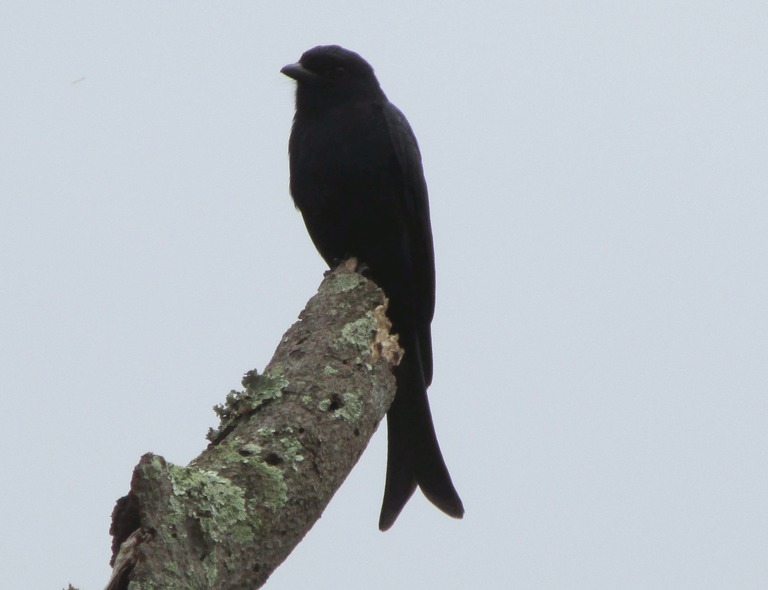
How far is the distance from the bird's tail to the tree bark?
0.93 m

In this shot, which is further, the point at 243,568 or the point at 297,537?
the point at 297,537

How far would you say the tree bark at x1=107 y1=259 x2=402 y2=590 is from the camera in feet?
5.88

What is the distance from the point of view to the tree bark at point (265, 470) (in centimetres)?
179

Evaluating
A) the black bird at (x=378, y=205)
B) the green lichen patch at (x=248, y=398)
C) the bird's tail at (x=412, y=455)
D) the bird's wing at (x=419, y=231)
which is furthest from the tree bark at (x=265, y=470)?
the bird's wing at (x=419, y=231)

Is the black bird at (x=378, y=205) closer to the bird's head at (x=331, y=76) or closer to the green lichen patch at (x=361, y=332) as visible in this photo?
the bird's head at (x=331, y=76)

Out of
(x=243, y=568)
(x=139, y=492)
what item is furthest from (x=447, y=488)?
(x=139, y=492)

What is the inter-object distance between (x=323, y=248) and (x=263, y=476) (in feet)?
8.72

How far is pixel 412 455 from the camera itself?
3936 millimetres

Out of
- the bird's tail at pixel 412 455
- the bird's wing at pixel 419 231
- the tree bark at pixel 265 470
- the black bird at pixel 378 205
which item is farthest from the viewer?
the bird's wing at pixel 419 231

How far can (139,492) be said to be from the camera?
1790 millimetres

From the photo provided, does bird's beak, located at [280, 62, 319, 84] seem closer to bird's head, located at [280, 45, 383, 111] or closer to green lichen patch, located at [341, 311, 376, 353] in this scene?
bird's head, located at [280, 45, 383, 111]

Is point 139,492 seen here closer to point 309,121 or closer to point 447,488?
point 447,488

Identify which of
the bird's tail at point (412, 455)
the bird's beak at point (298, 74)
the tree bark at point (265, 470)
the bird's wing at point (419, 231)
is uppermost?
the bird's beak at point (298, 74)

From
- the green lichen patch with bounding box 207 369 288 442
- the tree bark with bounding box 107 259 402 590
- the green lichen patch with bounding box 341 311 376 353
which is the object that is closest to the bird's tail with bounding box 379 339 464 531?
the tree bark with bounding box 107 259 402 590
